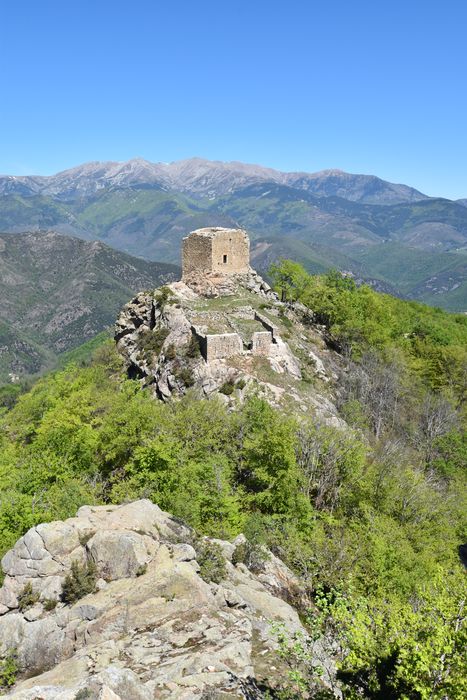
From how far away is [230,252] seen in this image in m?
64.6

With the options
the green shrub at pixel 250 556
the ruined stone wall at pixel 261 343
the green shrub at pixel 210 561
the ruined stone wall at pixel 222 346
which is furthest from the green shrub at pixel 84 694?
the ruined stone wall at pixel 261 343

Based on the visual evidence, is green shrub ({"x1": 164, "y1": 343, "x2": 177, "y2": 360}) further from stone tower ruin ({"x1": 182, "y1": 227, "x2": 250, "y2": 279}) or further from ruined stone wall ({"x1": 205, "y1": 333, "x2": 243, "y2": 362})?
stone tower ruin ({"x1": 182, "y1": 227, "x2": 250, "y2": 279})

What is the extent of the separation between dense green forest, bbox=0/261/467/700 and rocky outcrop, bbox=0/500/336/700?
2614mm

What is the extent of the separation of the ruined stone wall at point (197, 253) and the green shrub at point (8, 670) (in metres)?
50.8

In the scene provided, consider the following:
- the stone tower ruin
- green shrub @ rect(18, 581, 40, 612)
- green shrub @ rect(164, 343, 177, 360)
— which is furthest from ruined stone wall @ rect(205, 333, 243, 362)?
green shrub @ rect(18, 581, 40, 612)

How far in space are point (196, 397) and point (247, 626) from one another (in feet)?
97.5

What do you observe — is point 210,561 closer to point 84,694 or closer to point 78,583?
point 78,583

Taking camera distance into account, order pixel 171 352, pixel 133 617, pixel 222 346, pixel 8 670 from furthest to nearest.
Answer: pixel 171 352
pixel 222 346
pixel 133 617
pixel 8 670

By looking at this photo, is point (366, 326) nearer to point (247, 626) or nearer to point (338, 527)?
point (338, 527)

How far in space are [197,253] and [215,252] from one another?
2.35 metres

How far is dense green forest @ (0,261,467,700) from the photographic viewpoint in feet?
40.4

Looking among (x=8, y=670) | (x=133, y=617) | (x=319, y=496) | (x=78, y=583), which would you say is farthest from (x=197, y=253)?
(x=8, y=670)

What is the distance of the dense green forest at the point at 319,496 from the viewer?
12.3 metres

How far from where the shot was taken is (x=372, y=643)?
39.9 ft
